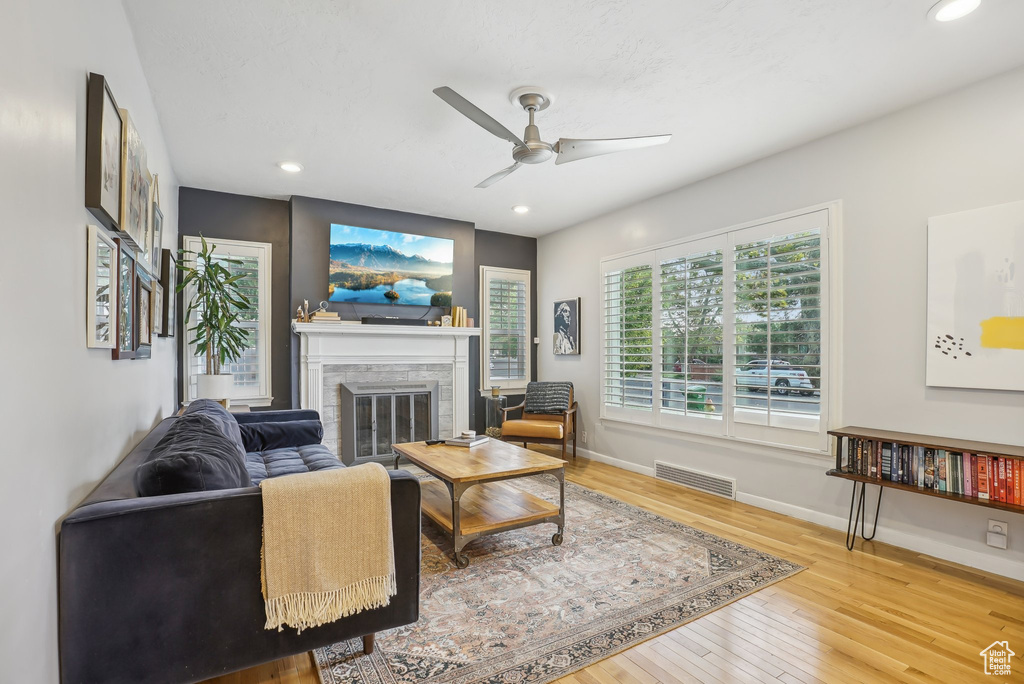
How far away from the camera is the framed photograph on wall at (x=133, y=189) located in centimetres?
198

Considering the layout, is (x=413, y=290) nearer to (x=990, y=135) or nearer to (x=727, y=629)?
(x=727, y=629)

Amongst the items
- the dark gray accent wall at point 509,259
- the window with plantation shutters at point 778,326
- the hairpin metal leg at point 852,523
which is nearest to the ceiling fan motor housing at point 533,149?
the window with plantation shutters at point 778,326

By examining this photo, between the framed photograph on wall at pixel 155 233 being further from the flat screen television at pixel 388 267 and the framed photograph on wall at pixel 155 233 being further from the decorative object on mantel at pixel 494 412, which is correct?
the decorative object on mantel at pixel 494 412

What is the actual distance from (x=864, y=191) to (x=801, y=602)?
2582 mm

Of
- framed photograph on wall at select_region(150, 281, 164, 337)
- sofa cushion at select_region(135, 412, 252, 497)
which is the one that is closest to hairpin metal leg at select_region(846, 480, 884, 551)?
sofa cushion at select_region(135, 412, 252, 497)

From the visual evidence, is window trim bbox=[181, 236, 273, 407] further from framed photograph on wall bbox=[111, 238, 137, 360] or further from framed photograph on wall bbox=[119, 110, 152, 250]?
framed photograph on wall bbox=[111, 238, 137, 360]

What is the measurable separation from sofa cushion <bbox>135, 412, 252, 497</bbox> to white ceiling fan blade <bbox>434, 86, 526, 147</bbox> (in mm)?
1857

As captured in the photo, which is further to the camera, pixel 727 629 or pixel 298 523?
pixel 727 629

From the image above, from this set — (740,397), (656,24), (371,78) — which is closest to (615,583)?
Answer: (740,397)

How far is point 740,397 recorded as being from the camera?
394 centimetres

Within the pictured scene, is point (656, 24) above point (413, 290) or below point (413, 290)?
above

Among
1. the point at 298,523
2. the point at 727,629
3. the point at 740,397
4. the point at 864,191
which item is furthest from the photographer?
the point at 740,397

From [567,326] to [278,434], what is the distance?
3407mm

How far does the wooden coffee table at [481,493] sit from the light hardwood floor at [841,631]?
A: 1010 mm
